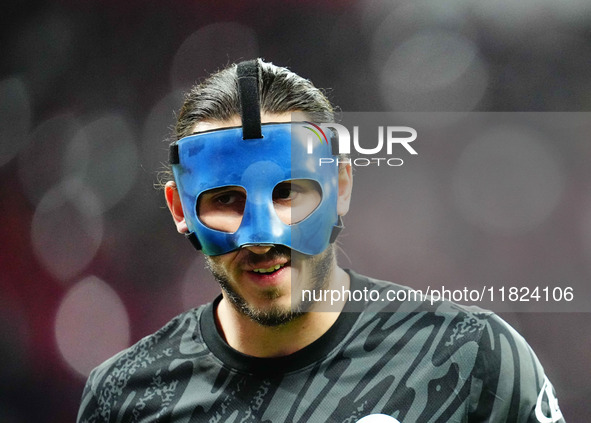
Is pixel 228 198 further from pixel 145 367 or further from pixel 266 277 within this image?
pixel 145 367

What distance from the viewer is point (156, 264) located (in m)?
3.13

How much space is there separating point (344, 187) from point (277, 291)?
1.28 ft

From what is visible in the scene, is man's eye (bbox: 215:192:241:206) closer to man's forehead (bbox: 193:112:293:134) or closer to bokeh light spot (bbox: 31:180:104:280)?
man's forehead (bbox: 193:112:293:134)

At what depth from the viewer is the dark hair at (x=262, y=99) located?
164 centimetres

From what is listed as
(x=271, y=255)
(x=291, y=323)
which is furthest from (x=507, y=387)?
(x=271, y=255)

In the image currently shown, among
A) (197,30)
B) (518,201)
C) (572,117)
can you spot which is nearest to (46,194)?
(197,30)

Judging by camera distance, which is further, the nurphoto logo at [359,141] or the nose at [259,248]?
the nurphoto logo at [359,141]

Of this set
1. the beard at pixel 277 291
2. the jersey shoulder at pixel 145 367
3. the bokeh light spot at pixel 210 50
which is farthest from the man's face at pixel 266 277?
the bokeh light spot at pixel 210 50

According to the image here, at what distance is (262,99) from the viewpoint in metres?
1.63

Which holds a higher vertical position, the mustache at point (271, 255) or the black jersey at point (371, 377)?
the mustache at point (271, 255)

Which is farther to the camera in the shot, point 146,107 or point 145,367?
point 146,107

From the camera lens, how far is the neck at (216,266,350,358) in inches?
62.2

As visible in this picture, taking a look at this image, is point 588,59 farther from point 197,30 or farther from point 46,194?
point 46,194

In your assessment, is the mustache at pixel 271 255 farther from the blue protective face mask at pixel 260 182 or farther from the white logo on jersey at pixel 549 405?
the white logo on jersey at pixel 549 405
